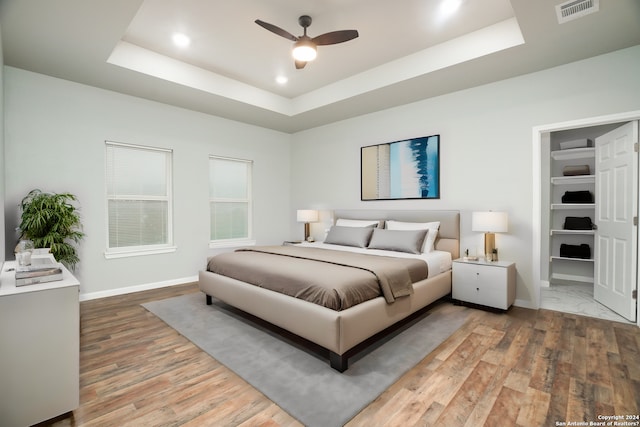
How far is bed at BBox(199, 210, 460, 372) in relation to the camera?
2.24 meters

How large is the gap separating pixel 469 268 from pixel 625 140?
1.99m

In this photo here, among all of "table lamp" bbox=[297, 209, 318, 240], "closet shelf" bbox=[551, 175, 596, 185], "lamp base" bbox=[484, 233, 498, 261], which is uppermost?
"closet shelf" bbox=[551, 175, 596, 185]

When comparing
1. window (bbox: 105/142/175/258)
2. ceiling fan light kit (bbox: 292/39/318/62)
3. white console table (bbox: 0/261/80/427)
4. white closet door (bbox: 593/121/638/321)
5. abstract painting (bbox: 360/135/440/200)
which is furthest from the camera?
abstract painting (bbox: 360/135/440/200)

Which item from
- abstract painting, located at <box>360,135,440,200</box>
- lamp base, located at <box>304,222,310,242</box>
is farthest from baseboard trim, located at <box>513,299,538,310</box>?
lamp base, located at <box>304,222,310,242</box>

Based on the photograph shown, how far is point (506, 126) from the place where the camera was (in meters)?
3.73

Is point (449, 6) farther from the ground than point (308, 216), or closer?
farther from the ground

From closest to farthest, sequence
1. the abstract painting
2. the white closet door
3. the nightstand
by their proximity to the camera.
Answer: the white closet door, the nightstand, the abstract painting

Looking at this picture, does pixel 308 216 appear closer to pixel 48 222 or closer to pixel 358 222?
pixel 358 222

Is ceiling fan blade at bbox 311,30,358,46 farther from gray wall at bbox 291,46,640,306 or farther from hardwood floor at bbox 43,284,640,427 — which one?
hardwood floor at bbox 43,284,640,427

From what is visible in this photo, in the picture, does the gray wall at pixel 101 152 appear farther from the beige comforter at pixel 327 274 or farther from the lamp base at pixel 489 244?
the lamp base at pixel 489 244

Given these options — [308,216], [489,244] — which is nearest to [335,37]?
[489,244]

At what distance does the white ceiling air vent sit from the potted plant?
4898 millimetres

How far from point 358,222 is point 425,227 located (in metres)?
1.05

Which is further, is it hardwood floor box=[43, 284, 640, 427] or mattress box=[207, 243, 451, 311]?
mattress box=[207, 243, 451, 311]
